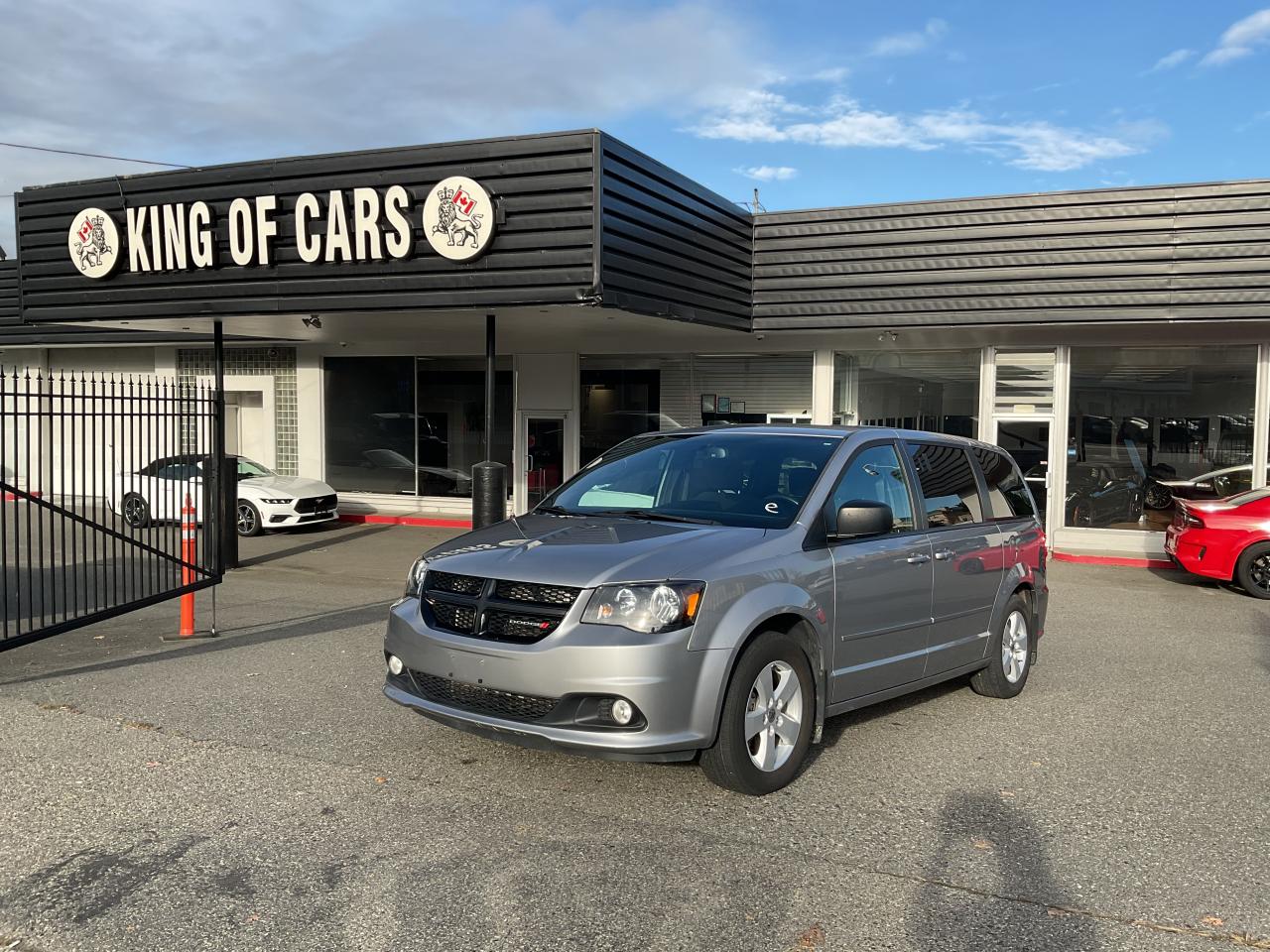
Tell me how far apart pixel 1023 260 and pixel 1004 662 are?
27.8 feet

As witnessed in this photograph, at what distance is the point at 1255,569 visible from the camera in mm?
11594

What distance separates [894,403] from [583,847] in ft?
41.9

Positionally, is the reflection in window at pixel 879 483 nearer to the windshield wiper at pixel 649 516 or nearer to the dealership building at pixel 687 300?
the windshield wiper at pixel 649 516

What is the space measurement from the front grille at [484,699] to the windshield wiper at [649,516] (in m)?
1.30

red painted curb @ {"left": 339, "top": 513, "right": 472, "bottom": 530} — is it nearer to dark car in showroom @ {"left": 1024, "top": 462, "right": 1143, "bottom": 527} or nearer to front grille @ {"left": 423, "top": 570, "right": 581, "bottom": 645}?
dark car in showroom @ {"left": 1024, "top": 462, "right": 1143, "bottom": 527}

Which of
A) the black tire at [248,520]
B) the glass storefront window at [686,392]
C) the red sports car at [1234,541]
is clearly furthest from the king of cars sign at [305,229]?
the red sports car at [1234,541]

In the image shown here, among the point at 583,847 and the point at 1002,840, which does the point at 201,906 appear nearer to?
the point at 583,847

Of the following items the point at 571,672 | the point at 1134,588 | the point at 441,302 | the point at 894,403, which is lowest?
the point at 1134,588

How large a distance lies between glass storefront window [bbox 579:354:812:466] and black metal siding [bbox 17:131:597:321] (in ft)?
19.0

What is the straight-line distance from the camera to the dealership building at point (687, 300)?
37.5 feet

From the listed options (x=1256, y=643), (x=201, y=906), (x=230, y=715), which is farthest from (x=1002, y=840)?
(x=1256, y=643)

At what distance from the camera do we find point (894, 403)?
52.7 ft

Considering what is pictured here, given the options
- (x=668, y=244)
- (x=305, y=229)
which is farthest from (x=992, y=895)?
(x=305, y=229)

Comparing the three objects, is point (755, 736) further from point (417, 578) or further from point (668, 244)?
point (668, 244)
